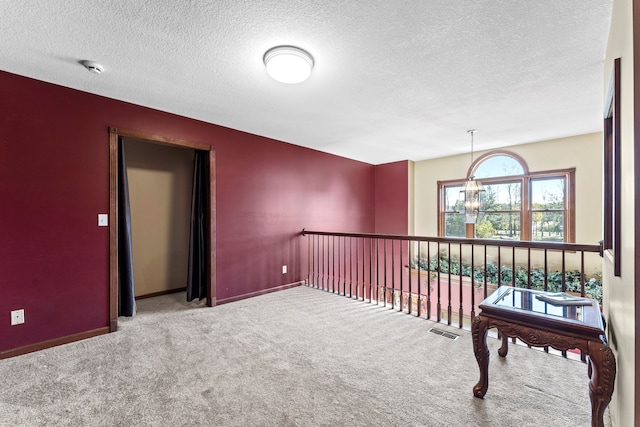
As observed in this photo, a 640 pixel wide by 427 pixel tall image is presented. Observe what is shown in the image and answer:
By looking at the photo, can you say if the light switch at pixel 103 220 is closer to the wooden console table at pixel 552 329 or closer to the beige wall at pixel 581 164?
the wooden console table at pixel 552 329

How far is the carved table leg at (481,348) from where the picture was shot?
1749 millimetres

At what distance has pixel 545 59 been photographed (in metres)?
2.25

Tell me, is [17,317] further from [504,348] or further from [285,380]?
[504,348]

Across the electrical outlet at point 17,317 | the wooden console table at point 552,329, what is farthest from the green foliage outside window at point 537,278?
the electrical outlet at point 17,317

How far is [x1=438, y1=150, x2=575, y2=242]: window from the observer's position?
4574mm

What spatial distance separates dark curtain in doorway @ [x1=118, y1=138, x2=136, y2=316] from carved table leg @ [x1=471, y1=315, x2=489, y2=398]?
349 cm

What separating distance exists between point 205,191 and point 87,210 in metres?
1.34

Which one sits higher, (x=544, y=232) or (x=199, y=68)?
(x=199, y=68)

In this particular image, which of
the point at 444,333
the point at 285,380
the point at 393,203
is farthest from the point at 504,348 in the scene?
the point at 393,203

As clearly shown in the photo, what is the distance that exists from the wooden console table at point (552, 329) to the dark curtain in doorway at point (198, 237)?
3.34m

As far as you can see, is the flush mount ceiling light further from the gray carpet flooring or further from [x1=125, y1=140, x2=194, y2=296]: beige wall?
[x1=125, y1=140, x2=194, y2=296]: beige wall

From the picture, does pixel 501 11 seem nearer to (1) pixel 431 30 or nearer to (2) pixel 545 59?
(1) pixel 431 30

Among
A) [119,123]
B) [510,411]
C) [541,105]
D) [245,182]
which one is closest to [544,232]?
[541,105]

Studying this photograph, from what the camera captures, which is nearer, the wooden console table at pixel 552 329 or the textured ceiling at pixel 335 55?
the wooden console table at pixel 552 329
